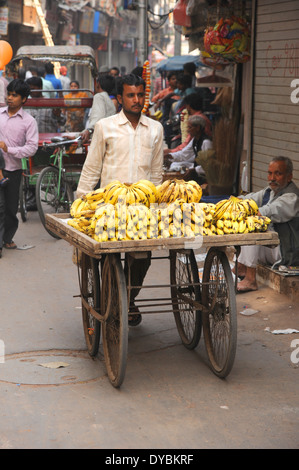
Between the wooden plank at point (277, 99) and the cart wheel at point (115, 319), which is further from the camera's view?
the wooden plank at point (277, 99)

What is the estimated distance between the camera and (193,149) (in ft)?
34.3

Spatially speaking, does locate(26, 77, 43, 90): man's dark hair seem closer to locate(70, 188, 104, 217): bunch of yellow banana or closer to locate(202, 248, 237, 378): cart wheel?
locate(70, 188, 104, 217): bunch of yellow banana

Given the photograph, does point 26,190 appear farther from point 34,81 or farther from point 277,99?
point 277,99

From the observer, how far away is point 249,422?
159 inches

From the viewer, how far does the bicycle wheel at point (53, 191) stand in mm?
9531

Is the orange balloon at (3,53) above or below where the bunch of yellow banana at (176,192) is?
above

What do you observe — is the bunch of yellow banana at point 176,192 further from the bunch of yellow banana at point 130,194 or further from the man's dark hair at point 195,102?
the man's dark hair at point 195,102

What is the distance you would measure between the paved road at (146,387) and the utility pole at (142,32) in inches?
329

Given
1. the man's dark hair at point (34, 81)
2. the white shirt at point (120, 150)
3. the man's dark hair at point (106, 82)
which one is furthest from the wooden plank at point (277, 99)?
the man's dark hair at point (34, 81)

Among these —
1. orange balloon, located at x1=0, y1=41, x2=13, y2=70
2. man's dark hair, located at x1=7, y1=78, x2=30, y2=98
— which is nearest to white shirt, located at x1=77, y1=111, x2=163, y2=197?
man's dark hair, located at x1=7, y1=78, x2=30, y2=98

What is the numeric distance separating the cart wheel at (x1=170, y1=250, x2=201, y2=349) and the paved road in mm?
127

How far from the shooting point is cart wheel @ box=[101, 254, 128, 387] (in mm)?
4324

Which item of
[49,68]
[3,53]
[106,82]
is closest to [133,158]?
[106,82]

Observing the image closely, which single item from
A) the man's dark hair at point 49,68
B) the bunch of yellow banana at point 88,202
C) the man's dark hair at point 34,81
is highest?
the man's dark hair at point 49,68
